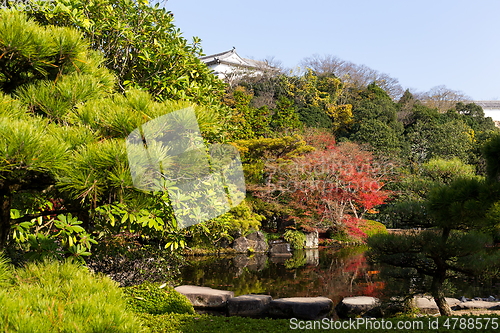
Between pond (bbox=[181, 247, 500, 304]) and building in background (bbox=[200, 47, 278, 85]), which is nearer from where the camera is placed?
pond (bbox=[181, 247, 500, 304])

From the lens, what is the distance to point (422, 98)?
30938 millimetres

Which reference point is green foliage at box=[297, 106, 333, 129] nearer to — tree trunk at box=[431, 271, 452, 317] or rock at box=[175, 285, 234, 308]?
rock at box=[175, 285, 234, 308]

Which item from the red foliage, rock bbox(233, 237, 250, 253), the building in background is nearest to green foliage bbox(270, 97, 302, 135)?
the red foliage

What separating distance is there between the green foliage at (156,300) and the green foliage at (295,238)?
8.30 meters

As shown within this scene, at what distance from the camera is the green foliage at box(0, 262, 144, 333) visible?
126cm

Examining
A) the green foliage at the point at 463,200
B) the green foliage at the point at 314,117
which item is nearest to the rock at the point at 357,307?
the green foliage at the point at 463,200

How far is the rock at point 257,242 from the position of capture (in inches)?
463

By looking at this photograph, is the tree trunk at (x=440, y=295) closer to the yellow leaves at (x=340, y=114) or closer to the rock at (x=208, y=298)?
the rock at (x=208, y=298)

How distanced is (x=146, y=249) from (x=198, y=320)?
1.59 meters

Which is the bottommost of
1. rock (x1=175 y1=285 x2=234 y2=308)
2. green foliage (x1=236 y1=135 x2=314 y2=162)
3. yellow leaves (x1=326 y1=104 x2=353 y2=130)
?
rock (x1=175 y1=285 x2=234 y2=308)

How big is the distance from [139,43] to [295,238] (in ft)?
33.1

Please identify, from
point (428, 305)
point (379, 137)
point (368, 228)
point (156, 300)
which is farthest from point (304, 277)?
point (379, 137)

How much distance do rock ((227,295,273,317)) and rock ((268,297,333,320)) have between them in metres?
0.12

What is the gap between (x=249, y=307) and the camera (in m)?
5.38
